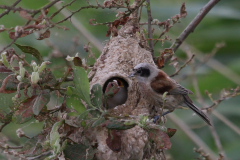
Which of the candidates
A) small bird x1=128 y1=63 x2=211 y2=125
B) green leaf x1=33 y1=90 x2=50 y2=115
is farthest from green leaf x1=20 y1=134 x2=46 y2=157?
small bird x1=128 y1=63 x2=211 y2=125

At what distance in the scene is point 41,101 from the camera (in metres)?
1.81

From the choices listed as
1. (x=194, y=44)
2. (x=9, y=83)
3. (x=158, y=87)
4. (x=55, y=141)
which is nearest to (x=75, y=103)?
(x=55, y=141)

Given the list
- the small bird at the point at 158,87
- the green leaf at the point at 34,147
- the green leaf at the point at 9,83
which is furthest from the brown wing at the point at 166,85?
the green leaf at the point at 9,83

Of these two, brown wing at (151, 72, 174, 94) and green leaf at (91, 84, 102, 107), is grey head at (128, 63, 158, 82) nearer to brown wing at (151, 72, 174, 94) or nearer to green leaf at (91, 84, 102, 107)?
brown wing at (151, 72, 174, 94)

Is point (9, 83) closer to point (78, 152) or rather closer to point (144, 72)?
point (78, 152)

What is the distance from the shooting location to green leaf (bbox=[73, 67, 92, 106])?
1887 millimetres

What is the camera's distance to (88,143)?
204 centimetres

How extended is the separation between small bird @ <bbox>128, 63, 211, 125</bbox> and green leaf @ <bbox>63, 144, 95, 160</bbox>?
2.73ft

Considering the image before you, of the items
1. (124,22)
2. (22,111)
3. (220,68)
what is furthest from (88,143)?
(220,68)

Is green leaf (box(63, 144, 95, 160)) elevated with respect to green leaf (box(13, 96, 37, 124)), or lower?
lower

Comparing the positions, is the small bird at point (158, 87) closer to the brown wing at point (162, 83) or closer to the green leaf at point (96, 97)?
the brown wing at point (162, 83)

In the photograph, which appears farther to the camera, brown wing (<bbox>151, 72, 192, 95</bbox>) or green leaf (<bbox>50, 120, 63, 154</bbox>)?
brown wing (<bbox>151, 72, 192, 95</bbox>)

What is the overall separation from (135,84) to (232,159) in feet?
7.69

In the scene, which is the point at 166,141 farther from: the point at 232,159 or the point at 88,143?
the point at 232,159
